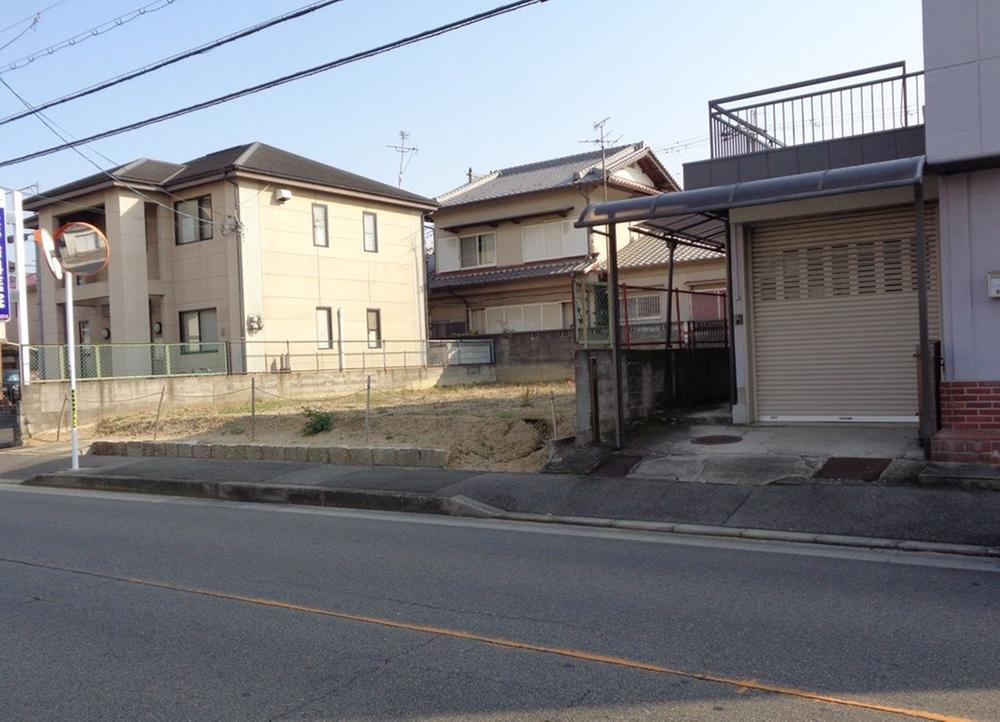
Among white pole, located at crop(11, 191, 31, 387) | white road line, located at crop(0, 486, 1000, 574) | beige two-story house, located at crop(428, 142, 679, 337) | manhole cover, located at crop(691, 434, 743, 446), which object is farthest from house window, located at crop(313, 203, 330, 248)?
manhole cover, located at crop(691, 434, 743, 446)

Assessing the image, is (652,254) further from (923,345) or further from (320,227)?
(923,345)

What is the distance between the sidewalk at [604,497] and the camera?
845cm

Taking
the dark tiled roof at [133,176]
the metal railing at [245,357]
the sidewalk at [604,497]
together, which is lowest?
the sidewalk at [604,497]

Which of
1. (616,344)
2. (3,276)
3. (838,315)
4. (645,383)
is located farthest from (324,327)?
(838,315)

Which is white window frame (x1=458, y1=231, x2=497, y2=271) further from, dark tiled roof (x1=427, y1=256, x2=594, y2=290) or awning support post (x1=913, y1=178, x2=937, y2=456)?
awning support post (x1=913, y1=178, x2=937, y2=456)

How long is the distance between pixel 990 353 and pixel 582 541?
525cm

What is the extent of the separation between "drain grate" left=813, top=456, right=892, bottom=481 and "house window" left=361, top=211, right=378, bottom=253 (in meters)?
23.8

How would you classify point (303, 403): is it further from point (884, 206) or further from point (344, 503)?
point (884, 206)

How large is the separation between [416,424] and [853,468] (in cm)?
821

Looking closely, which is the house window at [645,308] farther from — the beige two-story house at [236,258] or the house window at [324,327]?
the house window at [324,327]

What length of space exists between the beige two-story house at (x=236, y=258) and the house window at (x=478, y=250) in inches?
219

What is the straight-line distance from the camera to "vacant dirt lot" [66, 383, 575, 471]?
13.6 metres

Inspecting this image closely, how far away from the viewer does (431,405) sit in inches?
832

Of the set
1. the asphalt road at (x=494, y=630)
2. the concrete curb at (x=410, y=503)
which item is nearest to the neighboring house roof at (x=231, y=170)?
the concrete curb at (x=410, y=503)
